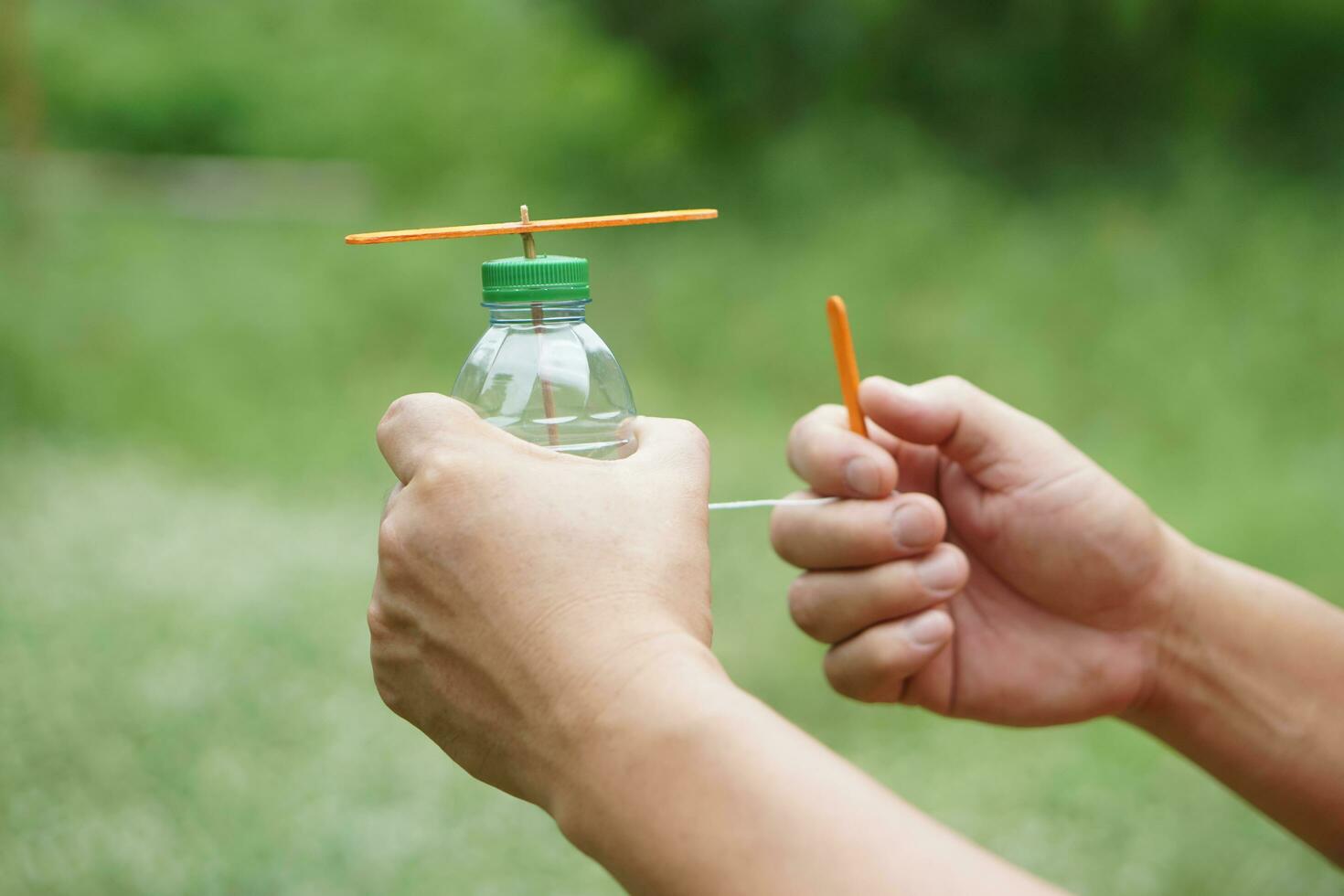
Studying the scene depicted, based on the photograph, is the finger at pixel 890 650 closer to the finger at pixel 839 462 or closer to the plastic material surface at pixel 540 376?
the finger at pixel 839 462

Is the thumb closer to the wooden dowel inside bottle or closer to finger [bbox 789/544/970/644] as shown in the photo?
finger [bbox 789/544/970/644]

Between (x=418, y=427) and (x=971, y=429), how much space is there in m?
0.80

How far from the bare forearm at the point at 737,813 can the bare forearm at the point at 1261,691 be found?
851 millimetres

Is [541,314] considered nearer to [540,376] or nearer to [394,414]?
[540,376]

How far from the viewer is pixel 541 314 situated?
1.22 metres

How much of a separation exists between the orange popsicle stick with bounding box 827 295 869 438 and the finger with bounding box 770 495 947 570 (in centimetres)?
10

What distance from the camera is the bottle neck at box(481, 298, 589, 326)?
3.94 feet

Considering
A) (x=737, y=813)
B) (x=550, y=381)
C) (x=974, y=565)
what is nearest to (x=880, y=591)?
(x=974, y=565)

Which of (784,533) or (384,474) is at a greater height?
(784,533)

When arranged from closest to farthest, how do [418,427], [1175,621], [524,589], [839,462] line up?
1. [524,589]
2. [418,427]
3. [839,462]
4. [1175,621]

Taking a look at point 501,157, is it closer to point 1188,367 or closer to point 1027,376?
point 1027,376

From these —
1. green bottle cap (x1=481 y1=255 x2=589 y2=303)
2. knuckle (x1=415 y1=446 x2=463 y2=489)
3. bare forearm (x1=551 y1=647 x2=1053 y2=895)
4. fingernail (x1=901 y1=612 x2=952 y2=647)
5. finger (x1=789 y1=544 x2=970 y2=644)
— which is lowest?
fingernail (x1=901 y1=612 x2=952 y2=647)

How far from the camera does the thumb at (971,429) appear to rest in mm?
1539

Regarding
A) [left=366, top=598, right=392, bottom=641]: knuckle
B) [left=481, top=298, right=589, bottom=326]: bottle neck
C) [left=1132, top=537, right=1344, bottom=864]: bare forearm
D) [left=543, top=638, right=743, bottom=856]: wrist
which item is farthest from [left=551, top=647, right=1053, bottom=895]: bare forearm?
[left=1132, top=537, right=1344, bottom=864]: bare forearm
